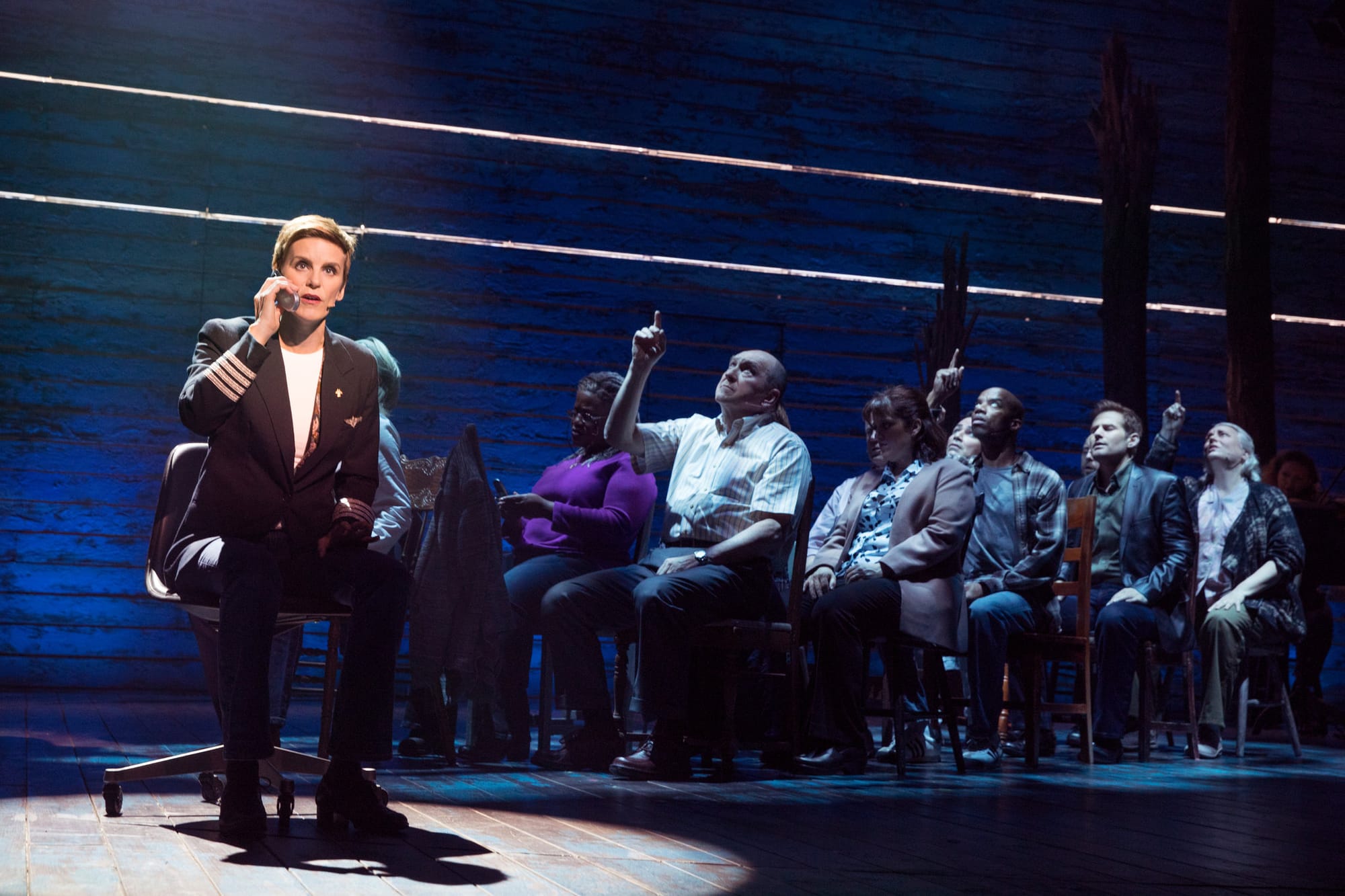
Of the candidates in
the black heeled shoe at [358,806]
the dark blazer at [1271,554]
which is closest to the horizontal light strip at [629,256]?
the dark blazer at [1271,554]

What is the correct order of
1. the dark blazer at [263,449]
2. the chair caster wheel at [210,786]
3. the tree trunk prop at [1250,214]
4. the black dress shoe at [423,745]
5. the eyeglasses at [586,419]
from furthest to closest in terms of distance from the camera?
the tree trunk prop at [1250,214] < the eyeglasses at [586,419] < the black dress shoe at [423,745] < the chair caster wheel at [210,786] < the dark blazer at [263,449]

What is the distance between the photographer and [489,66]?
6953 mm

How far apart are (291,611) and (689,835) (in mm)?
927

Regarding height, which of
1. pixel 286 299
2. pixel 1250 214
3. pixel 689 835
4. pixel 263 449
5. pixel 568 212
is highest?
pixel 1250 214

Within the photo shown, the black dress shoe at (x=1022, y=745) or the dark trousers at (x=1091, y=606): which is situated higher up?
the dark trousers at (x=1091, y=606)

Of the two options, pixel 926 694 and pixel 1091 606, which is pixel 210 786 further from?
pixel 1091 606

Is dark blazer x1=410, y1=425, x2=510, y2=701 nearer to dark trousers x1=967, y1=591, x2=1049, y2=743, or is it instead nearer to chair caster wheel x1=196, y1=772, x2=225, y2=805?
chair caster wheel x1=196, y1=772, x2=225, y2=805

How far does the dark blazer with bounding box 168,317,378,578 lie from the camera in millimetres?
2498

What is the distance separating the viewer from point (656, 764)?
3803 mm

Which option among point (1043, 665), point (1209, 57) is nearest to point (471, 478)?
point (1043, 665)

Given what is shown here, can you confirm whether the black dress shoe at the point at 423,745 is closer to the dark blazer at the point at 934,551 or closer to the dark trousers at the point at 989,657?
the dark blazer at the point at 934,551

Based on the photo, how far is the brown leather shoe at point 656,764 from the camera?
3.79 metres

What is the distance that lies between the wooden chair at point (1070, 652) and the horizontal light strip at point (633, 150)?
3090 mm

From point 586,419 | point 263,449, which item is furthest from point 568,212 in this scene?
A: point 263,449
